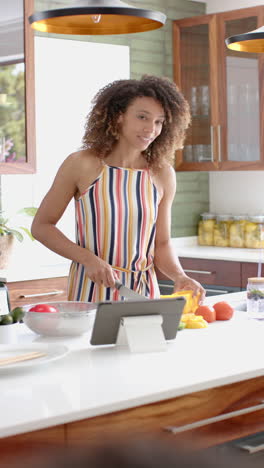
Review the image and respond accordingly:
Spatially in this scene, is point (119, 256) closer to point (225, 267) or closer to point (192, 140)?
point (225, 267)

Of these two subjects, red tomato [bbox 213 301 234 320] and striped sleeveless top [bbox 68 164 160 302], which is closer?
red tomato [bbox 213 301 234 320]

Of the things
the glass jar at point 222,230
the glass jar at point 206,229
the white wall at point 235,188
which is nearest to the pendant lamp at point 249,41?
the white wall at point 235,188

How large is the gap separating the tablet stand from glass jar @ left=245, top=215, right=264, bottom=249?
3005 millimetres

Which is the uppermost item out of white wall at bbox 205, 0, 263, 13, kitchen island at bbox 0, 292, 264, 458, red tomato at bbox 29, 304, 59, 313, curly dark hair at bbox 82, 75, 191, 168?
white wall at bbox 205, 0, 263, 13

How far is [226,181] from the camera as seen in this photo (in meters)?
5.53

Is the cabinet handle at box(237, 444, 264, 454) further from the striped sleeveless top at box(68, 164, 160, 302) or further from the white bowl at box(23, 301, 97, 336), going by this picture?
the striped sleeveless top at box(68, 164, 160, 302)

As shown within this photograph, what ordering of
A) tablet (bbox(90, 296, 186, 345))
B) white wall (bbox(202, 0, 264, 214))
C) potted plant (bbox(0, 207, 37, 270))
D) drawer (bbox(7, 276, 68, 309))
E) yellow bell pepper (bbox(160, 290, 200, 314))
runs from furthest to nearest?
white wall (bbox(202, 0, 264, 214))
potted plant (bbox(0, 207, 37, 270))
drawer (bbox(7, 276, 68, 309))
yellow bell pepper (bbox(160, 290, 200, 314))
tablet (bbox(90, 296, 186, 345))

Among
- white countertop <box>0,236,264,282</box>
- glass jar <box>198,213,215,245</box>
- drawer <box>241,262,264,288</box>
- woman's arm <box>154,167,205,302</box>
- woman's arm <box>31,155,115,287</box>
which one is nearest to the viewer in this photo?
woman's arm <box>31,155,115,287</box>

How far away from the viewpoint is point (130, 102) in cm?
292

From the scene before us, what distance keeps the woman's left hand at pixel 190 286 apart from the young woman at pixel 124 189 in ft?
0.37

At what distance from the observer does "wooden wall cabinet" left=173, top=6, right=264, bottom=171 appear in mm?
4855

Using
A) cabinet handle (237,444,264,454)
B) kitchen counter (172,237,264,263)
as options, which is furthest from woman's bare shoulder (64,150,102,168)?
kitchen counter (172,237,264,263)

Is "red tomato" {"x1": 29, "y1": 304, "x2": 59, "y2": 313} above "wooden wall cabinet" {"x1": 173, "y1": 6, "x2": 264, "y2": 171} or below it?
below

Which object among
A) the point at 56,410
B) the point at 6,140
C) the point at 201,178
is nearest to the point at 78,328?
the point at 56,410
